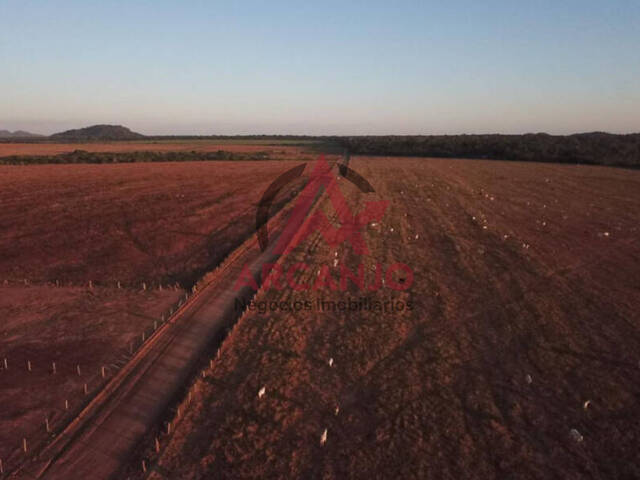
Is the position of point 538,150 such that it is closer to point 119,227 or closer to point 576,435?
point 119,227

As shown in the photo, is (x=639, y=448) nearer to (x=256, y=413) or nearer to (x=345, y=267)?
(x=256, y=413)

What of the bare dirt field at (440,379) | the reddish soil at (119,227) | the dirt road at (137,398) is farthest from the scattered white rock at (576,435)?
the reddish soil at (119,227)

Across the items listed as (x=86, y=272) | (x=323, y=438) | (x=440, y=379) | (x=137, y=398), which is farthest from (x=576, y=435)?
(x=86, y=272)

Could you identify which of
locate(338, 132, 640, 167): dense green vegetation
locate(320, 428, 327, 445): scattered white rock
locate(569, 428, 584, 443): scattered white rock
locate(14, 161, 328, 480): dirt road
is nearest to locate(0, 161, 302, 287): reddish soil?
locate(14, 161, 328, 480): dirt road

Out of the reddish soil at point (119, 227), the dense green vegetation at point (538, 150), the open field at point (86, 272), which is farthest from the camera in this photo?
the dense green vegetation at point (538, 150)

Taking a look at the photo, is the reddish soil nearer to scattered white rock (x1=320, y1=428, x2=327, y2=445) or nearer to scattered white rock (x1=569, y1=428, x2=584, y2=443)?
scattered white rock (x1=320, y1=428, x2=327, y2=445)

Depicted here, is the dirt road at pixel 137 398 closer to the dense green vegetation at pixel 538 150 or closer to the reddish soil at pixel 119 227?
the reddish soil at pixel 119 227

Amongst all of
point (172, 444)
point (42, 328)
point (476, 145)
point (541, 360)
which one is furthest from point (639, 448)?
point (476, 145)
